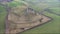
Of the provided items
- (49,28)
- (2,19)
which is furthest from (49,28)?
(2,19)

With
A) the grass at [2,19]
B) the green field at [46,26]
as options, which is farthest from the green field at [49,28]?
the grass at [2,19]

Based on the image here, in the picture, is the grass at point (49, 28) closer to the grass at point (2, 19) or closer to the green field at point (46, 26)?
the green field at point (46, 26)

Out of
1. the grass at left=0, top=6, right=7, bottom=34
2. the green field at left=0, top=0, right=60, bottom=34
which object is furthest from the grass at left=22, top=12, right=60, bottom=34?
the grass at left=0, top=6, right=7, bottom=34

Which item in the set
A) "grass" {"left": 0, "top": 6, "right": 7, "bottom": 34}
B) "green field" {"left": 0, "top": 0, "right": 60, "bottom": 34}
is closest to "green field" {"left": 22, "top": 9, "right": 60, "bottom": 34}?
"green field" {"left": 0, "top": 0, "right": 60, "bottom": 34}

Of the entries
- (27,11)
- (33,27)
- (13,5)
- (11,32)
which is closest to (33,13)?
(27,11)

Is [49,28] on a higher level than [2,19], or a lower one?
lower

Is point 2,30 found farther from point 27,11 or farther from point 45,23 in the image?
point 45,23

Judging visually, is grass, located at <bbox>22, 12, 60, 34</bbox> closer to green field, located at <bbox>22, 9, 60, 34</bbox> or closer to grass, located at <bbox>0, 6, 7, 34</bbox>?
green field, located at <bbox>22, 9, 60, 34</bbox>

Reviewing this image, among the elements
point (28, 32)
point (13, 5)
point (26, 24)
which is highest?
point (13, 5)

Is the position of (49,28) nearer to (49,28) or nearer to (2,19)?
(49,28)

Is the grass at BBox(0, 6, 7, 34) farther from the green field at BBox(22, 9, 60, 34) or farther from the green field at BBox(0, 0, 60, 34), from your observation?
the green field at BBox(22, 9, 60, 34)

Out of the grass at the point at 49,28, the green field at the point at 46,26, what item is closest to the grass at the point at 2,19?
the green field at the point at 46,26
